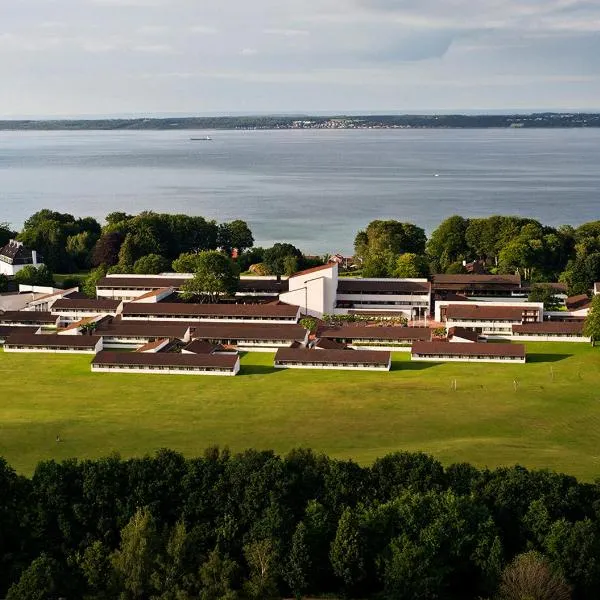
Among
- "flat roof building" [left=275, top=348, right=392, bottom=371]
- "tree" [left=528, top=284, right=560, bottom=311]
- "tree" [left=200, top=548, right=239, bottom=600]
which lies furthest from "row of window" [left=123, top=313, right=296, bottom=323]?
"tree" [left=200, top=548, right=239, bottom=600]

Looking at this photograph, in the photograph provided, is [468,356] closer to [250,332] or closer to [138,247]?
[250,332]

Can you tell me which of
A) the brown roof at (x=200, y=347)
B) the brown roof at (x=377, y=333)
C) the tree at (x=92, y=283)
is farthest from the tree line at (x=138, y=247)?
the brown roof at (x=200, y=347)

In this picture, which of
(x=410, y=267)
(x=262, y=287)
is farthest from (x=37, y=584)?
(x=410, y=267)

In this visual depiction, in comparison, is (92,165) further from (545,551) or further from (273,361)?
(545,551)

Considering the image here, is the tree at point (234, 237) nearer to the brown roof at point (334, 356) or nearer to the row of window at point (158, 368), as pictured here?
the brown roof at point (334, 356)

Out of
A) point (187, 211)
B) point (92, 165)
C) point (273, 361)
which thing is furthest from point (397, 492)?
point (92, 165)
